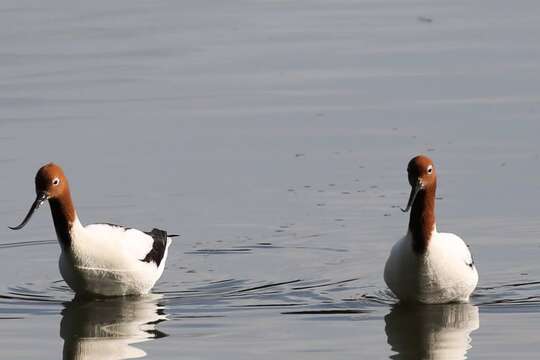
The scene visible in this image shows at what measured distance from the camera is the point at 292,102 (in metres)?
15.6

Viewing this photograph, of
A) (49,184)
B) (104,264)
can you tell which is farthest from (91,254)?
(49,184)

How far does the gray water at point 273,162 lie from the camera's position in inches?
378

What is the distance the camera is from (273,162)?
13.6 metres

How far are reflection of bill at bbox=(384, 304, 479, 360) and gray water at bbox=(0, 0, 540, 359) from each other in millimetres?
26

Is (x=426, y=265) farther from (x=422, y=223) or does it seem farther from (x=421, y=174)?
(x=421, y=174)

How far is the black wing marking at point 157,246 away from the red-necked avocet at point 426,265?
5.48 ft

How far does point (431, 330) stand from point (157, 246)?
92.2 inches

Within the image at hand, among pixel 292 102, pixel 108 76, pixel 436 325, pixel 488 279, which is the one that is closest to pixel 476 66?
pixel 292 102

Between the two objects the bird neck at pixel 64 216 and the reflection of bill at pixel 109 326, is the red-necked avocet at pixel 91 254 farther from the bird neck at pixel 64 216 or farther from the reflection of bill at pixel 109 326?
the reflection of bill at pixel 109 326

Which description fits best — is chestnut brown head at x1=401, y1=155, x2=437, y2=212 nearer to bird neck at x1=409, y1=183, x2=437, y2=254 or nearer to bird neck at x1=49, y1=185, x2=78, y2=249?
bird neck at x1=409, y1=183, x2=437, y2=254

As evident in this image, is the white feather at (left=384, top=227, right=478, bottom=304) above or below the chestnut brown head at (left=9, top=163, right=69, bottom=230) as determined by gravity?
below

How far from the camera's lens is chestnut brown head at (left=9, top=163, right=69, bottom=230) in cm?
1038

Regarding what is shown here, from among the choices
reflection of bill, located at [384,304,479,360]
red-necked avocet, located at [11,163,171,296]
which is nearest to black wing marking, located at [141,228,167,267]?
red-necked avocet, located at [11,163,171,296]

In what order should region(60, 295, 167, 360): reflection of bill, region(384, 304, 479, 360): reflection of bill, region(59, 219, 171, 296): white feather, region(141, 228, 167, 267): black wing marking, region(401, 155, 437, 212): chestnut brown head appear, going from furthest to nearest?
region(141, 228, 167, 267): black wing marking < region(59, 219, 171, 296): white feather < region(401, 155, 437, 212): chestnut brown head < region(60, 295, 167, 360): reflection of bill < region(384, 304, 479, 360): reflection of bill
